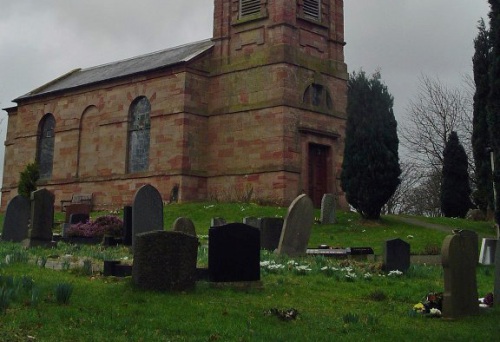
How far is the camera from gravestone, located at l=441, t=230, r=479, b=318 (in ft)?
29.2

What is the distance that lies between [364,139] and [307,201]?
952 centimetres

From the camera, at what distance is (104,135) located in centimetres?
3334

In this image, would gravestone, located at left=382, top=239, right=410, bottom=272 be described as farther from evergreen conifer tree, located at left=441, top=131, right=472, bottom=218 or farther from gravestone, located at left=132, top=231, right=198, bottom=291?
evergreen conifer tree, located at left=441, top=131, right=472, bottom=218

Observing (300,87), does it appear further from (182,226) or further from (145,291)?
(145,291)

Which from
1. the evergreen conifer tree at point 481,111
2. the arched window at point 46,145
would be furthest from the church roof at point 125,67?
the evergreen conifer tree at point 481,111

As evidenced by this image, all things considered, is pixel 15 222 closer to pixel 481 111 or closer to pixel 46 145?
pixel 481 111

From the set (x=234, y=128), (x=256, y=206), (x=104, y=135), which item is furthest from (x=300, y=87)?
(x=104, y=135)

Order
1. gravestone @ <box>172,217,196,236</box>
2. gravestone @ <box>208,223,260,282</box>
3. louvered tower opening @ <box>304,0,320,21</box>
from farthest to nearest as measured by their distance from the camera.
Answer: louvered tower opening @ <box>304,0,320,21</box>
gravestone @ <box>172,217,196,236</box>
gravestone @ <box>208,223,260,282</box>

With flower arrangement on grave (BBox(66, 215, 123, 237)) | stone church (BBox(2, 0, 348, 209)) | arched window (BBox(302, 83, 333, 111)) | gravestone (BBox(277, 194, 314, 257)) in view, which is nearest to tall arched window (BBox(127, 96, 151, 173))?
stone church (BBox(2, 0, 348, 209))

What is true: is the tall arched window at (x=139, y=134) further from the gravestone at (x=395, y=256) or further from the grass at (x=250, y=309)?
the gravestone at (x=395, y=256)

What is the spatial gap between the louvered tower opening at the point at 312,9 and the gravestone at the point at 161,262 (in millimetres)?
22604

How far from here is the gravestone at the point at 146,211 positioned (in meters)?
14.3

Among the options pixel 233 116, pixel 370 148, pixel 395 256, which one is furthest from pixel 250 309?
pixel 233 116

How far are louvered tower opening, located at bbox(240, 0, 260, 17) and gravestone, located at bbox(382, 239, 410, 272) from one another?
60.9 feet
